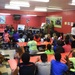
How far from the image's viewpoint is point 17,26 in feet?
48.6

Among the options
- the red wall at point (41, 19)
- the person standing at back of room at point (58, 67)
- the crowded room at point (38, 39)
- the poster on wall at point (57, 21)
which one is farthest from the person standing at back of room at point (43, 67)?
the poster on wall at point (57, 21)

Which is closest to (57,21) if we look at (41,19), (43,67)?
(41,19)

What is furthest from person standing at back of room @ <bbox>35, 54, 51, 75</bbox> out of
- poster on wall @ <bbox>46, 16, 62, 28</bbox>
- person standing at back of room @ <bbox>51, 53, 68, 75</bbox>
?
poster on wall @ <bbox>46, 16, 62, 28</bbox>

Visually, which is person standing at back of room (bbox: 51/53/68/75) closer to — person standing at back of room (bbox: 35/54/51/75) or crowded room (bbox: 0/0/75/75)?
crowded room (bbox: 0/0/75/75)

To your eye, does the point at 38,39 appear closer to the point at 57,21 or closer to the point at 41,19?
the point at 57,21

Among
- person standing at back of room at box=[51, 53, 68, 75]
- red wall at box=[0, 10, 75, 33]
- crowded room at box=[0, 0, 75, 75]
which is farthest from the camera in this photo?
red wall at box=[0, 10, 75, 33]

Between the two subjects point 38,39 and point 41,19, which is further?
point 41,19

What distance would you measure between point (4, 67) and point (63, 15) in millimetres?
8972

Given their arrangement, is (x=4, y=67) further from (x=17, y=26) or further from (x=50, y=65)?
(x=17, y=26)

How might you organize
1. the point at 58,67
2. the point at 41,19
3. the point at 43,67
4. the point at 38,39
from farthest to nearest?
the point at 41,19, the point at 38,39, the point at 43,67, the point at 58,67

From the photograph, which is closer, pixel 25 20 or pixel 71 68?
pixel 71 68

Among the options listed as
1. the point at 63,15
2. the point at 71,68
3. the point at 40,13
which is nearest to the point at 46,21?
the point at 40,13

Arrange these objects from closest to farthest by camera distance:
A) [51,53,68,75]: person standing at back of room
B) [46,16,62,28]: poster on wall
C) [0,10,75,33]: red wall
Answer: [51,53,68,75]: person standing at back of room < [0,10,75,33]: red wall < [46,16,62,28]: poster on wall

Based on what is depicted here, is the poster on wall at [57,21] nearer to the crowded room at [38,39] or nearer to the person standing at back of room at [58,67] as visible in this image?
the crowded room at [38,39]
